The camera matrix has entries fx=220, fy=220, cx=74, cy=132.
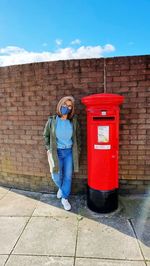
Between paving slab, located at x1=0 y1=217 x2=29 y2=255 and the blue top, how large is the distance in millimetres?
1234

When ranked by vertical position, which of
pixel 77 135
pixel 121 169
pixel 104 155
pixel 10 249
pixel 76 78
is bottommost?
pixel 10 249

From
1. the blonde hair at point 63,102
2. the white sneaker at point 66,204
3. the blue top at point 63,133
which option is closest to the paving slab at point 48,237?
the white sneaker at point 66,204

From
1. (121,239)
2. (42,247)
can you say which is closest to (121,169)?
(121,239)

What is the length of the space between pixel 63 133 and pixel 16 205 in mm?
1512

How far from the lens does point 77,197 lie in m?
3.96

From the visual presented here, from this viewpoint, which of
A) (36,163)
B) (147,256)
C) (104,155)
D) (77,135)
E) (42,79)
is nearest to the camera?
(147,256)

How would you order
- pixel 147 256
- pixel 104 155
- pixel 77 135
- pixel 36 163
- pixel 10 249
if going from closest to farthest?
pixel 147 256
pixel 10 249
pixel 104 155
pixel 77 135
pixel 36 163

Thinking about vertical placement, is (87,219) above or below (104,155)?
below

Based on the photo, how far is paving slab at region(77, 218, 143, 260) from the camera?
98.6 inches

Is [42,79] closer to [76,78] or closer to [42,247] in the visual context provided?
[76,78]

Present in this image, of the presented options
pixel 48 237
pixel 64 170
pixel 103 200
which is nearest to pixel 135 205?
pixel 103 200

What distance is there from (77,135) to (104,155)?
24.1 inches

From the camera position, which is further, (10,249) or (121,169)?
(121,169)

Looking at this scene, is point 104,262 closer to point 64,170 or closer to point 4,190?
point 64,170
